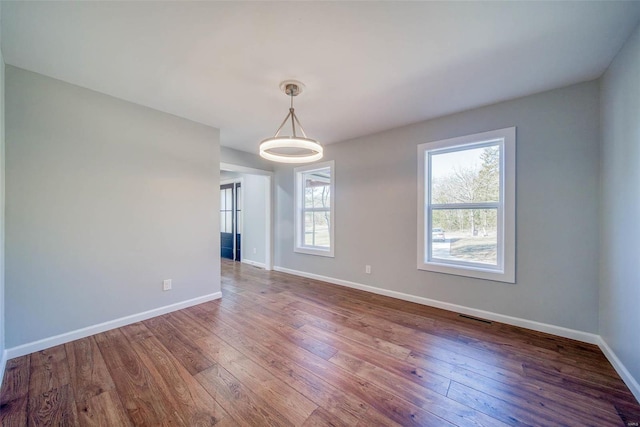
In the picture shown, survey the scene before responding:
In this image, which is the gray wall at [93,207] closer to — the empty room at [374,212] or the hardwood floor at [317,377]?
the empty room at [374,212]

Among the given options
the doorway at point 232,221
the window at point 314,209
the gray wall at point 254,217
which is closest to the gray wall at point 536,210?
the window at point 314,209

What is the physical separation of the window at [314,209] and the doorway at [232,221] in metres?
2.12

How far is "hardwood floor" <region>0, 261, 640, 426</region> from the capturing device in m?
1.48

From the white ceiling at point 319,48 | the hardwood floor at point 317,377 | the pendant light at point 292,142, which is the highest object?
the white ceiling at point 319,48

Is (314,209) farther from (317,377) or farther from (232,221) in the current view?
(317,377)

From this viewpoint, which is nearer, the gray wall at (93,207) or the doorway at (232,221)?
the gray wall at (93,207)

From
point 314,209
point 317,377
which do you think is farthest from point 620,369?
point 314,209

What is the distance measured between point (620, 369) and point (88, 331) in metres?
4.49

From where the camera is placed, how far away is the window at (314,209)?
441 centimetres

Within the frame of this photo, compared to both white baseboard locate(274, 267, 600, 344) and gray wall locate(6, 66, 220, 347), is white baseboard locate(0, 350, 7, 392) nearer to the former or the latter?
gray wall locate(6, 66, 220, 347)

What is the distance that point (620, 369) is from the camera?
71.5 inches

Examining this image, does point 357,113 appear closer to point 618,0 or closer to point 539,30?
point 539,30

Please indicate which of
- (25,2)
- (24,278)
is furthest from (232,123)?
(24,278)

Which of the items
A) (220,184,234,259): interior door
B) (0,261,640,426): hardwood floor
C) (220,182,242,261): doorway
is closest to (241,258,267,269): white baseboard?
(220,182,242,261): doorway
